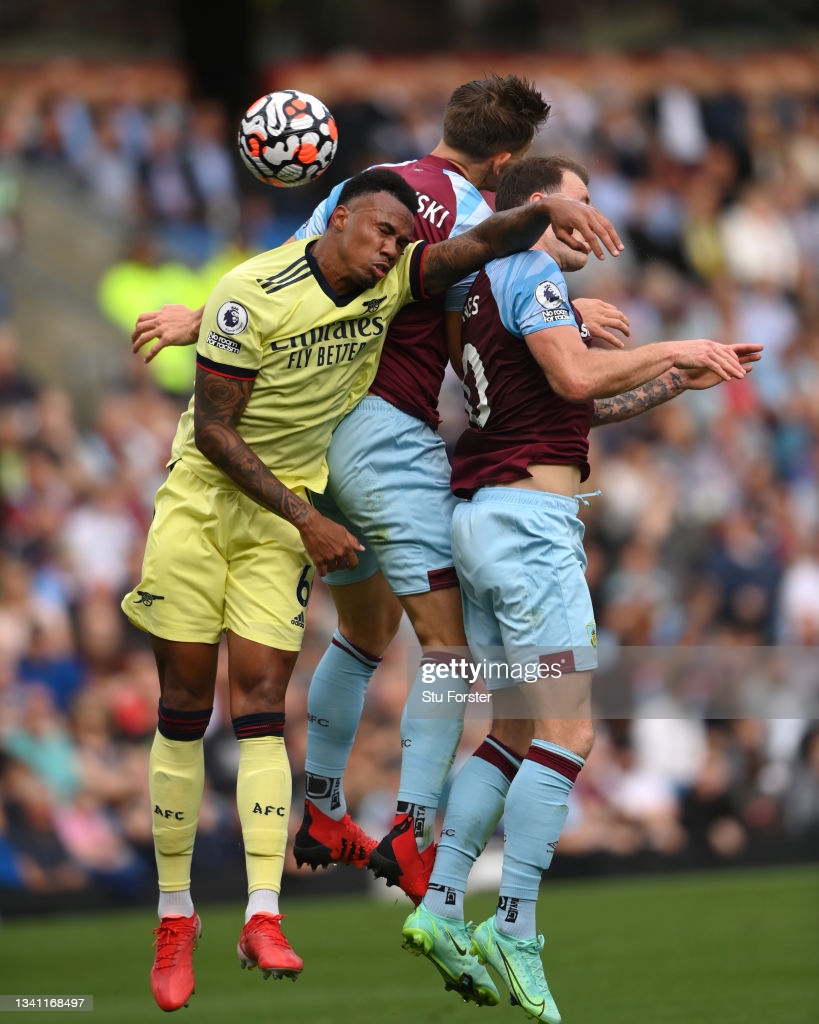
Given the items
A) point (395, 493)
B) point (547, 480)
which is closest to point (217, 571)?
point (395, 493)

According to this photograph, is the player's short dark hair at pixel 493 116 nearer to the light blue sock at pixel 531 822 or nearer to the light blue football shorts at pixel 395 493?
the light blue football shorts at pixel 395 493

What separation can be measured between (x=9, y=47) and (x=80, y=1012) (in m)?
15.1

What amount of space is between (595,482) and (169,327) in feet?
29.1

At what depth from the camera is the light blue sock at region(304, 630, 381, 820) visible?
7.73m

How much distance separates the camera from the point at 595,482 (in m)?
16.0

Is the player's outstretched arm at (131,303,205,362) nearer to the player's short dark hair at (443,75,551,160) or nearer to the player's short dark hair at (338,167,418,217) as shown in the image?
the player's short dark hair at (338,167,418,217)

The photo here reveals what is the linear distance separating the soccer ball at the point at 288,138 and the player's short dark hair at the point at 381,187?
0.86 feet

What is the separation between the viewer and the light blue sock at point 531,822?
6.90 metres

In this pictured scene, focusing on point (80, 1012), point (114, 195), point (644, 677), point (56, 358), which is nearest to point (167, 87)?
point (114, 195)

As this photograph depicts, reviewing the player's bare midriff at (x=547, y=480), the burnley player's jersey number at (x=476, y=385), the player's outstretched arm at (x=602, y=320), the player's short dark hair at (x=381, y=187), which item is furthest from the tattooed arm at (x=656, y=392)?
the player's short dark hair at (x=381, y=187)

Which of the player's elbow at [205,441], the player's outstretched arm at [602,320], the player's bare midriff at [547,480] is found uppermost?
the player's outstretched arm at [602,320]

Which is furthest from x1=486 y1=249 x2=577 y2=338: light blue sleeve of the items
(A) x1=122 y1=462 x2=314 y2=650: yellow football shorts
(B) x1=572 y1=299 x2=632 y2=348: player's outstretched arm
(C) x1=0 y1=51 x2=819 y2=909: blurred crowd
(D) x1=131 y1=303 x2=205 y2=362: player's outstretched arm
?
(C) x1=0 y1=51 x2=819 y2=909: blurred crowd

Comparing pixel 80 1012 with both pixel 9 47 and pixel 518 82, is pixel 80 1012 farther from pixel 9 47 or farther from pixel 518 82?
pixel 9 47

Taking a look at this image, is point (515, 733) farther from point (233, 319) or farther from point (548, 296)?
point (233, 319)
